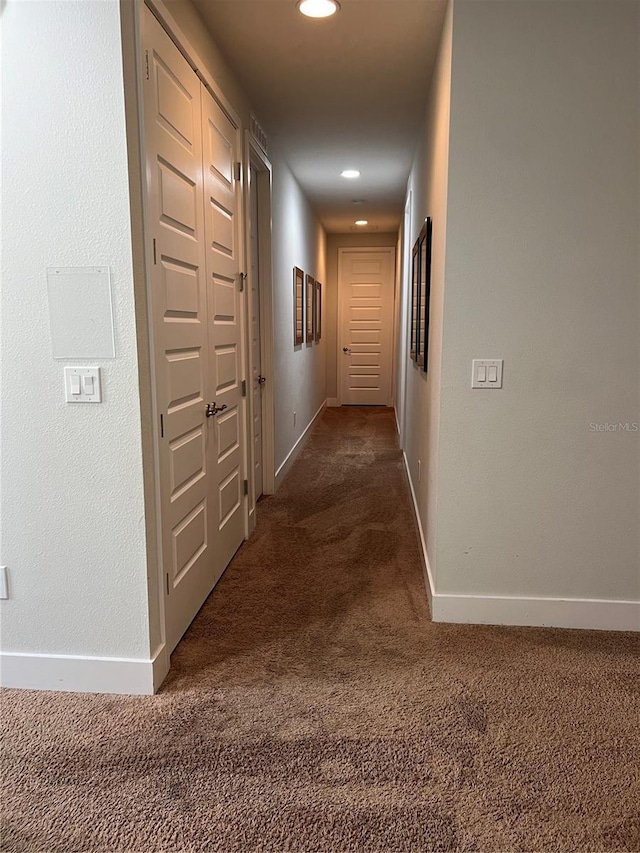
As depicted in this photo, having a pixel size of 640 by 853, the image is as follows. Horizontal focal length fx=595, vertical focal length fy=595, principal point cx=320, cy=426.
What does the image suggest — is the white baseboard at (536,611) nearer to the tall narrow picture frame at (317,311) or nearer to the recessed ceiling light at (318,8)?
the recessed ceiling light at (318,8)

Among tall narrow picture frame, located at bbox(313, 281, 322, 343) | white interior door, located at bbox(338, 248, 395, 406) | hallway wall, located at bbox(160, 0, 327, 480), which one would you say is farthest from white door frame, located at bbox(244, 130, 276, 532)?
white interior door, located at bbox(338, 248, 395, 406)

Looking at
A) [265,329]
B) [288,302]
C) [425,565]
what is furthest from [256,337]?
[425,565]

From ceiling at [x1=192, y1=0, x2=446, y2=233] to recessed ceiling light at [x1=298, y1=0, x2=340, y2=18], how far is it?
34 millimetres

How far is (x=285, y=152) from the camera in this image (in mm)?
4477

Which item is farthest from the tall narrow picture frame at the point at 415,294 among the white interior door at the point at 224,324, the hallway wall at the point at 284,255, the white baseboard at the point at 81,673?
the white baseboard at the point at 81,673

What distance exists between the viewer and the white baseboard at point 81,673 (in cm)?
205

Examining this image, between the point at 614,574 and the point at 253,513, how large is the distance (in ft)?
6.56

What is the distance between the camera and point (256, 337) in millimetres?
4137

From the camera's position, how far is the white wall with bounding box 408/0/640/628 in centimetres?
222

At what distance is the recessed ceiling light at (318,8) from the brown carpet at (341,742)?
2.52 m

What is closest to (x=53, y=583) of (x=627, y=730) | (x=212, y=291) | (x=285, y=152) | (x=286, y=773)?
(x=286, y=773)

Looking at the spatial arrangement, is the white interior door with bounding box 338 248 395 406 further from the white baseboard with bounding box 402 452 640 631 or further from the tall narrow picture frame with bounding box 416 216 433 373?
the white baseboard with bounding box 402 452 640 631

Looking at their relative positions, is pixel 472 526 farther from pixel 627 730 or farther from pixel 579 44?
pixel 579 44

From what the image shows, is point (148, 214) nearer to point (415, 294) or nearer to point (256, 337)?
point (256, 337)
